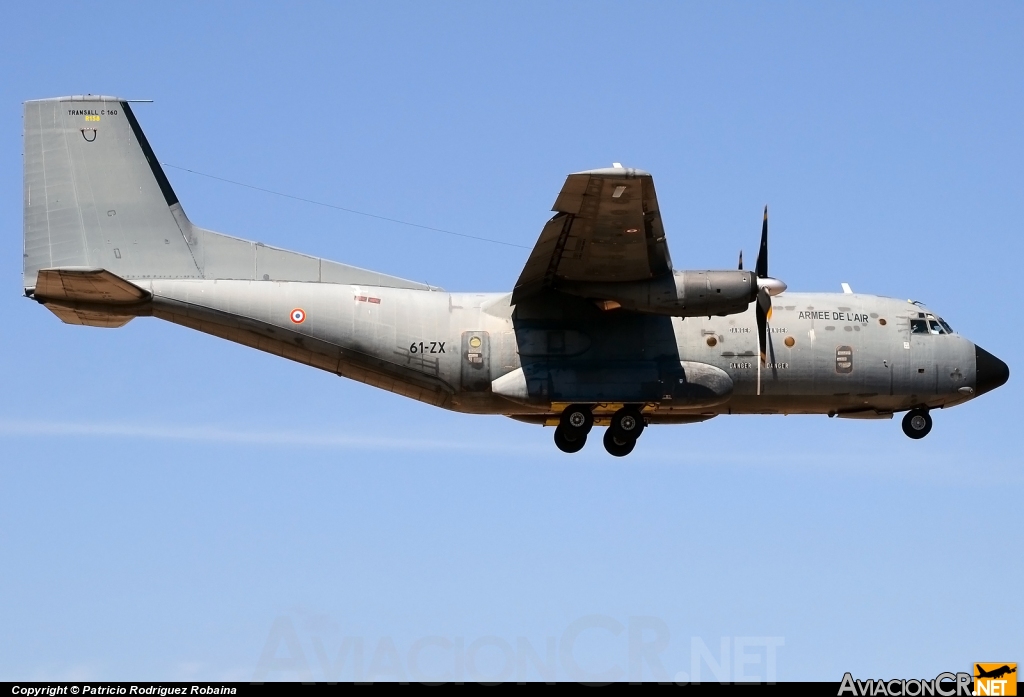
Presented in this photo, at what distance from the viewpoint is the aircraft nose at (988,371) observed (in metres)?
32.0

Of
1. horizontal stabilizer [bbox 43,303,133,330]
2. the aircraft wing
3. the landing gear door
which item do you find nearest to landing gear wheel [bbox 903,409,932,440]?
the aircraft wing

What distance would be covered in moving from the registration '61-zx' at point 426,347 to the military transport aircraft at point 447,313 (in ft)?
0.13

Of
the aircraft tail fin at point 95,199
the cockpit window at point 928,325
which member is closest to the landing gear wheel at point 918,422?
the cockpit window at point 928,325

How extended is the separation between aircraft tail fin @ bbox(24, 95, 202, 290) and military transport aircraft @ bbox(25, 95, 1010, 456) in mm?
29

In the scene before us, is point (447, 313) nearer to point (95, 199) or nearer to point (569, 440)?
point (569, 440)

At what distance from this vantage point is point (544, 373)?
29.9 metres

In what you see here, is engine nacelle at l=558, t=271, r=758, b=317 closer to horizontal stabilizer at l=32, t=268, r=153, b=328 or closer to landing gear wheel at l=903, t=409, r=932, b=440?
landing gear wheel at l=903, t=409, r=932, b=440

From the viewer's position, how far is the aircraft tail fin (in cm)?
2995

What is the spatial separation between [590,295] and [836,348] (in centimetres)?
546

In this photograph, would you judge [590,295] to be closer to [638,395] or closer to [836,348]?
[638,395]

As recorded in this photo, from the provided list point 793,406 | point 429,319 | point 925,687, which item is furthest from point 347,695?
point 793,406

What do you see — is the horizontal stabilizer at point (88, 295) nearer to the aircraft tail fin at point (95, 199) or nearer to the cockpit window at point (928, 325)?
the aircraft tail fin at point (95, 199)

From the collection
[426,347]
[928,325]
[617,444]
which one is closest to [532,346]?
[426,347]

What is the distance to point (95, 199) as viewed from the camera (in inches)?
1189
